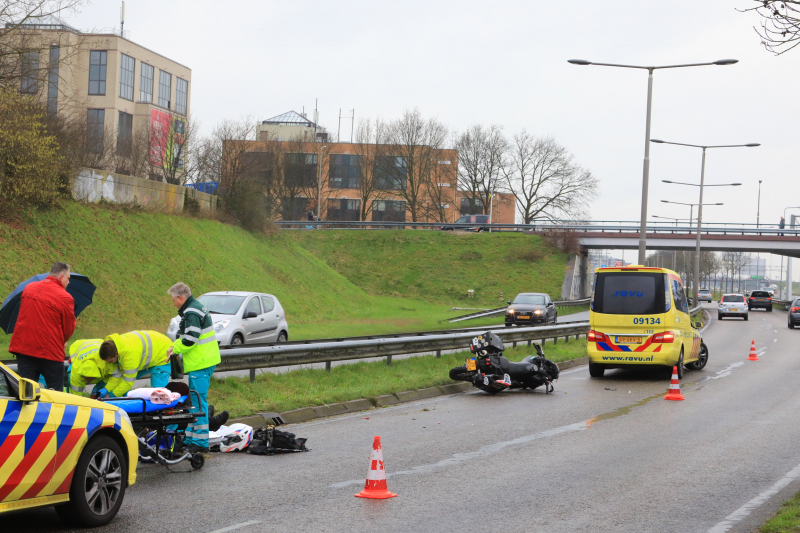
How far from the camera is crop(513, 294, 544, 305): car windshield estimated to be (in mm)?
38531

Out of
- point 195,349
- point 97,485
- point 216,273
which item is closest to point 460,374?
point 195,349

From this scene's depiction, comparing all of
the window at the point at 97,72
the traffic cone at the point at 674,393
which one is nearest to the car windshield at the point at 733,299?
the traffic cone at the point at 674,393

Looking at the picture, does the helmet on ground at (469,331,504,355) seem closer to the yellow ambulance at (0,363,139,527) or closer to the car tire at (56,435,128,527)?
the yellow ambulance at (0,363,139,527)

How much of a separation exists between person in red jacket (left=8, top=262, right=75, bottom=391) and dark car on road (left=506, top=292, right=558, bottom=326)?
96.7 feet

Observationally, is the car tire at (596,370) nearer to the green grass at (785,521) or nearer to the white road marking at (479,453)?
the white road marking at (479,453)

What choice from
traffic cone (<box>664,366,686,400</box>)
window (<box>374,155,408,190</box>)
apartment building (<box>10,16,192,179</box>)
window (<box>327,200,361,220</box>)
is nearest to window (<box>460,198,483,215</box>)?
window (<box>374,155,408,190</box>)

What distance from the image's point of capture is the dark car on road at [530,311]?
3719cm

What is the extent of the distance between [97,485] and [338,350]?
939 cm

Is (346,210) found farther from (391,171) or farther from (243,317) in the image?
(243,317)

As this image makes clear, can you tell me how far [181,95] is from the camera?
8281cm

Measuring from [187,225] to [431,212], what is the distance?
5308 cm

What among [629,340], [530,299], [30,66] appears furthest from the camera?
[530,299]

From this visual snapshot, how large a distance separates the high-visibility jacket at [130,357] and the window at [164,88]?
2921 inches

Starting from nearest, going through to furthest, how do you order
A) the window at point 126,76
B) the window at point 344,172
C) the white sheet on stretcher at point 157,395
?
the white sheet on stretcher at point 157,395, the window at point 126,76, the window at point 344,172
